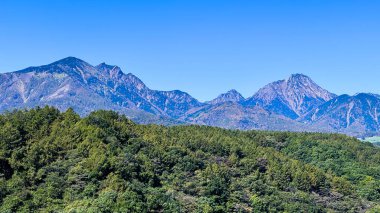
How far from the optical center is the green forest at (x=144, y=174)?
91.3m

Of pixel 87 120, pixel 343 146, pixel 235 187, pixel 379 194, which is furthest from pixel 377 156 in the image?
pixel 87 120

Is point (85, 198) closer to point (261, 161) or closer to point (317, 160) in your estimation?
point (261, 161)

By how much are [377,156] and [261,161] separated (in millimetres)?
67809

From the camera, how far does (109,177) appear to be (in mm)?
98312

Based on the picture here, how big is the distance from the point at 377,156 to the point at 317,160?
25858 millimetres

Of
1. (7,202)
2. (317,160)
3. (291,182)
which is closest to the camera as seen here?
(7,202)

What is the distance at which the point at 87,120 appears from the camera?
12375 centimetres

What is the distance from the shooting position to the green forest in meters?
91.3

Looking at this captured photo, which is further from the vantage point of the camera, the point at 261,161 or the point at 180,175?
the point at 261,161

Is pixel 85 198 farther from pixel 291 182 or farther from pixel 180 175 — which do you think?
pixel 291 182

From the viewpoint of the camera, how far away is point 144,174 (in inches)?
4230

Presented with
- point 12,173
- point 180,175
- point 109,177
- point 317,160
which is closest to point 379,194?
point 317,160

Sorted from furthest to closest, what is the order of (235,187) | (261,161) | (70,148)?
(261,161), (235,187), (70,148)

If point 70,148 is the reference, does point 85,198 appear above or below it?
below
